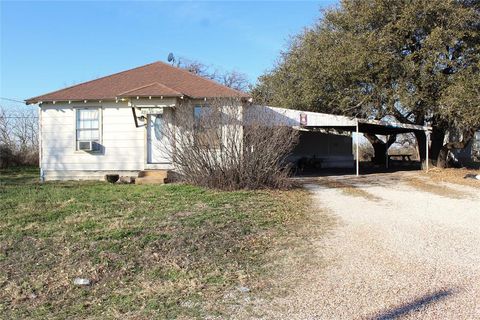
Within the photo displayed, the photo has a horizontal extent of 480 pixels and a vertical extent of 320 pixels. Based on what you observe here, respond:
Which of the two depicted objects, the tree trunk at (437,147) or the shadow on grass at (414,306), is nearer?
the shadow on grass at (414,306)

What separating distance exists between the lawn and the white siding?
5883 millimetres

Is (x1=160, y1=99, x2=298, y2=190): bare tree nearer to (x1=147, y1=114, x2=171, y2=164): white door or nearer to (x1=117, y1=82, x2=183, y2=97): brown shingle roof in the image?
(x1=117, y1=82, x2=183, y2=97): brown shingle roof

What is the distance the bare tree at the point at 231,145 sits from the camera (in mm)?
12656

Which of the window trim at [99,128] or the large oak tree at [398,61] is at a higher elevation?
the large oak tree at [398,61]

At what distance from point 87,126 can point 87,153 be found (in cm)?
97

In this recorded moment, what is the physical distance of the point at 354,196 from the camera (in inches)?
488

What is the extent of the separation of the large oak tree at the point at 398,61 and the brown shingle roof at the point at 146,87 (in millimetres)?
5246

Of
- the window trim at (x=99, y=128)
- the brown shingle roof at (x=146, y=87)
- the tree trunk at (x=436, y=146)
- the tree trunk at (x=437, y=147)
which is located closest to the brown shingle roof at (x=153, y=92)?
the brown shingle roof at (x=146, y=87)

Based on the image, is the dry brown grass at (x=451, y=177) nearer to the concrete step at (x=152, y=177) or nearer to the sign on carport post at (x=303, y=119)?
the sign on carport post at (x=303, y=119)

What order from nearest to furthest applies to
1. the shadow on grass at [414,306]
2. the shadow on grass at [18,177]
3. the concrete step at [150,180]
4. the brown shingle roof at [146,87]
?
the shadow on grass at [414,306]
the concrete step at [150,180]
the brown shingle roof at [146,87]
the shadow on grass at [18,177]

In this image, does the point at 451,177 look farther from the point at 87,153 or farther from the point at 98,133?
the point at 87,153

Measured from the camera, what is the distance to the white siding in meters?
16.6

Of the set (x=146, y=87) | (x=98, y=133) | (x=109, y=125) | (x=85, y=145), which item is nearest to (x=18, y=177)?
(x=85, y=145)

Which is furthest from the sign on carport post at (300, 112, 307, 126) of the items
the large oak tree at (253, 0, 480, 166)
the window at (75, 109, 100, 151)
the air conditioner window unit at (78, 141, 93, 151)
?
the air conditioner window unit at (78, 141, 93, 151)
